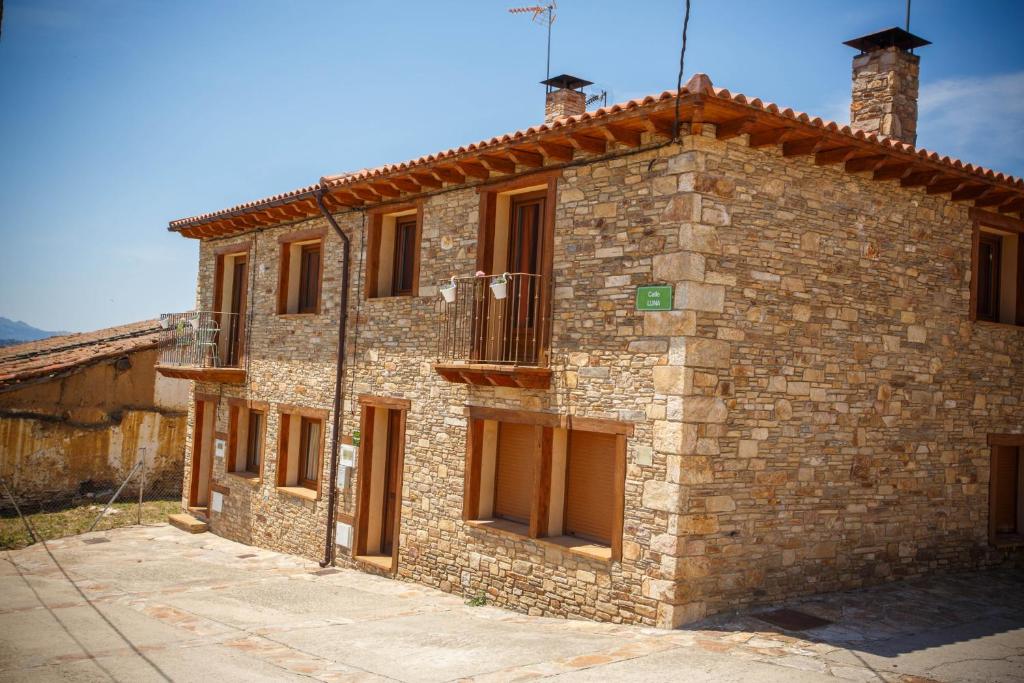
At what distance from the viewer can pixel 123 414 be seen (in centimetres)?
1884

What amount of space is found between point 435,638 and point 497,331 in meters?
3.51

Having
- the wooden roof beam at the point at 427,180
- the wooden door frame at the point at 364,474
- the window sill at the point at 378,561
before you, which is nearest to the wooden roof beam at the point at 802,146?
the wooden roof beam at the point at 427,180

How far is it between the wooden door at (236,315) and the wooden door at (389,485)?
4.58m

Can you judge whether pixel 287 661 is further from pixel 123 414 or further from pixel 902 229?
pixel 123 414

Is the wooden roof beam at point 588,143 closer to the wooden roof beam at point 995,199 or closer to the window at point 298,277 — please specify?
the wooden roof beam at point 995,199

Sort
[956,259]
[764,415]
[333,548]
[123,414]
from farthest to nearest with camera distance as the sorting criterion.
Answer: [123,414], [333,548], [956,259], [764,415]

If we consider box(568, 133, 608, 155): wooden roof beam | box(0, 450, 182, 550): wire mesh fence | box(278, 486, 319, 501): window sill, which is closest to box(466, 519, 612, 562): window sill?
box(278, 486, 319, 501): window sill

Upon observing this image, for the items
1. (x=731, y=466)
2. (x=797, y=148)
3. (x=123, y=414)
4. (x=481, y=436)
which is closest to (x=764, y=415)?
(x=731, y=466)

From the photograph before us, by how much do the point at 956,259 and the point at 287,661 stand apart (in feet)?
29.6

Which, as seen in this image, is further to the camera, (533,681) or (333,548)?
(333,548)

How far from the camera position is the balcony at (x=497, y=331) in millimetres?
9055

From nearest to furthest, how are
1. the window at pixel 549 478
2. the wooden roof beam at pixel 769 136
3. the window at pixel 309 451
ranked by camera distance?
the wooden roof beam at pixel 769 136, the window at pixel 549 478, the window at pixel 309 451

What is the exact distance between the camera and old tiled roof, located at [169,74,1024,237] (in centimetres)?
752

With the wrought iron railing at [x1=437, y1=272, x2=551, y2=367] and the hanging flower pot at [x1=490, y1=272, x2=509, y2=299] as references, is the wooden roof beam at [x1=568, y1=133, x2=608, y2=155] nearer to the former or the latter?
the wrought iron railing at [x1=437, y1=272, x2=551, y2=367]
